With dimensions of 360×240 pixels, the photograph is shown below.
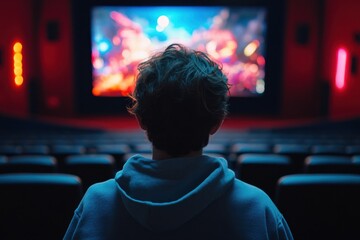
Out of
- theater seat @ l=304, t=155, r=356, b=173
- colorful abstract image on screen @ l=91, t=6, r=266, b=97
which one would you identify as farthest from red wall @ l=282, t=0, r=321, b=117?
theater seat @ l=304, t=155, r=356, b=173

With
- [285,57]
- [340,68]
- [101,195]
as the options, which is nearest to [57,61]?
[285,57]

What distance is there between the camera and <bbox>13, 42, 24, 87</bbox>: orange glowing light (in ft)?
32.7

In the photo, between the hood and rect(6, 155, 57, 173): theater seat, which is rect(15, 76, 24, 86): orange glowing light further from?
the hood

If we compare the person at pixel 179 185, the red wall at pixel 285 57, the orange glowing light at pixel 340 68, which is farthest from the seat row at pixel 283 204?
the red wall at pixel 285 57

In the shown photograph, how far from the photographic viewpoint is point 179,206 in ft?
3.08

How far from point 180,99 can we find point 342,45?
32.0 feet

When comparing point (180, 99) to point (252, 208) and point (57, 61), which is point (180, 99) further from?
point (57, 61)

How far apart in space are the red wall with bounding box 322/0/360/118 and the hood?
9006mm

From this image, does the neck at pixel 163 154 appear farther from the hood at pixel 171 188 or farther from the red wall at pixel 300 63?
the red wall at pixel 300 63

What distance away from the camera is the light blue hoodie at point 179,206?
95 cm

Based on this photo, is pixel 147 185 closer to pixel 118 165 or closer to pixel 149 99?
pixel 149 99

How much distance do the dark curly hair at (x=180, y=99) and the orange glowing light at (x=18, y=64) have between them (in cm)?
970

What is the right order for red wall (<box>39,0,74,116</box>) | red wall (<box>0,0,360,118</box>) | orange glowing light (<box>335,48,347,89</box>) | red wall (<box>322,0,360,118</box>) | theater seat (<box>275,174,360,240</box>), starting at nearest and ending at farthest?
theater seat (<box>275,174,360,240</box>)
red wall (<box>322,0,360,118</box>)
orange glowing light (<box>335,48,347,89</box>)
red wall (<box>0,0,360,118</box>)
red wall (<box>39,0,74,116</box>)

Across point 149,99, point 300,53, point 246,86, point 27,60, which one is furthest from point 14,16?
point 149,99
